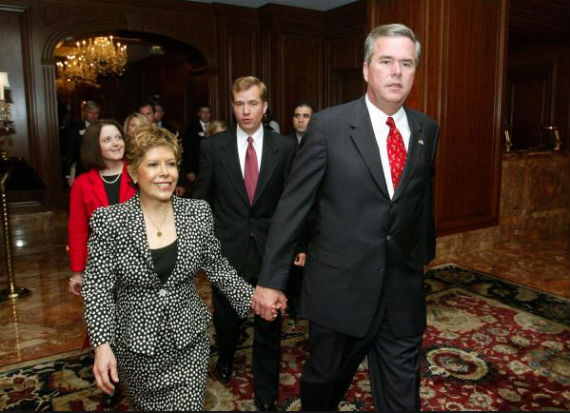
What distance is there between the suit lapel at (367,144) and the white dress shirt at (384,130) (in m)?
0.04

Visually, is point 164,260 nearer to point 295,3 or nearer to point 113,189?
point 113,189

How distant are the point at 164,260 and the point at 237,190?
3.32ft

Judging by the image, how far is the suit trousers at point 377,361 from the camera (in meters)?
2.06

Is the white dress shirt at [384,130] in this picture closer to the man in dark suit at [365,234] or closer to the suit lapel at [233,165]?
the man in dark suit at [365,234]

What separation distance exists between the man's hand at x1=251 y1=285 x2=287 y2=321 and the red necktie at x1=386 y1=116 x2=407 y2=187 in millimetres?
620

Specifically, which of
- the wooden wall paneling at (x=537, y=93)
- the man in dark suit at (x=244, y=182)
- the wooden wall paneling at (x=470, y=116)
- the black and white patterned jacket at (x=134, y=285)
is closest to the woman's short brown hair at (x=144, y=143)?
the black and white patterned jacket at (x=134, y=285)

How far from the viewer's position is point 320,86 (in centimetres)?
955

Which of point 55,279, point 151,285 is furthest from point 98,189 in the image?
point 55,279

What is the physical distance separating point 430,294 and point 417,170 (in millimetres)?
2917

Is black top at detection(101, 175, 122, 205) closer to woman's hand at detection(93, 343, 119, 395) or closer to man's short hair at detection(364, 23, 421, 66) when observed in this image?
woman's hand at detection(93, 343, 119, 395)

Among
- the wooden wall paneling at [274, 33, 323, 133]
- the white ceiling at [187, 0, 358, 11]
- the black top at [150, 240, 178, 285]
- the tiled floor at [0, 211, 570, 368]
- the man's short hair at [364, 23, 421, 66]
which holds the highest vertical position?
the white ceiling at [187, 0, 358, 11]

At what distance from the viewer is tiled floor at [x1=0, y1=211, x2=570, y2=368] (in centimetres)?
377

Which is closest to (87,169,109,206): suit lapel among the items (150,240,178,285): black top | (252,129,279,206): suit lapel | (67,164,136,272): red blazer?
(67,164,136,272): red blazer

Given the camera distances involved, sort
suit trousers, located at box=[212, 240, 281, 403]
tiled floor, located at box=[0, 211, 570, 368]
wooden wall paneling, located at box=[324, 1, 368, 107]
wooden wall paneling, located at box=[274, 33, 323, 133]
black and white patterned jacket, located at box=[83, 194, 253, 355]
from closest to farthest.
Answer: black and white patterned jacket, located at box=[83, 194, 253, 355] → suit trousers, located at box=[212, 240, 281, 403] → tiled floor, located at box=[0, 211, 570, 368] → wooden wall paneling, located at box=[324, 1, 368, 107] → wooden wall paneling, located at box=[274, 33, 323, 133]
